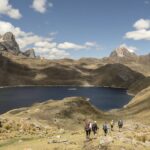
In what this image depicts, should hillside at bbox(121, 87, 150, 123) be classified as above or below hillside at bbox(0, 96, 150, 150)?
above

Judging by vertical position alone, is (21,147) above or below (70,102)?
below

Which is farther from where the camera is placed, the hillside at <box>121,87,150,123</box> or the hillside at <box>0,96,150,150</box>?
the hillside at <box>121,87,150,123</box>

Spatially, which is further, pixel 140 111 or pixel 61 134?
pixel 140 111

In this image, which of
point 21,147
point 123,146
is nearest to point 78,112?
point 21,147

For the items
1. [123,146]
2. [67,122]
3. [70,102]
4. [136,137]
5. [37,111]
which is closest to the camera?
[123,146]

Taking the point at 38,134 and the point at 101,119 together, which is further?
the point at 101,119

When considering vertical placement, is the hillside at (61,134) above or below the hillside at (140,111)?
below

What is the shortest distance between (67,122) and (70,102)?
2594 centimetres

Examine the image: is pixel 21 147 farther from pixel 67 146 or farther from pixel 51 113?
A: pixel 51 113

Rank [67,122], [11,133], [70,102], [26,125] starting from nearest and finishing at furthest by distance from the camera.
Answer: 1. [11,133]
2. [26,125]
3. [67,122]
4. [70,102]

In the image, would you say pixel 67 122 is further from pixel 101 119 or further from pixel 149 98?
pixel 149 98

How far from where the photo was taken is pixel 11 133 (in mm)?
52469

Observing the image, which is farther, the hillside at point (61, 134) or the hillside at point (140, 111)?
the hillside at point (140, 111)

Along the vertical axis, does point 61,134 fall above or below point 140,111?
below
